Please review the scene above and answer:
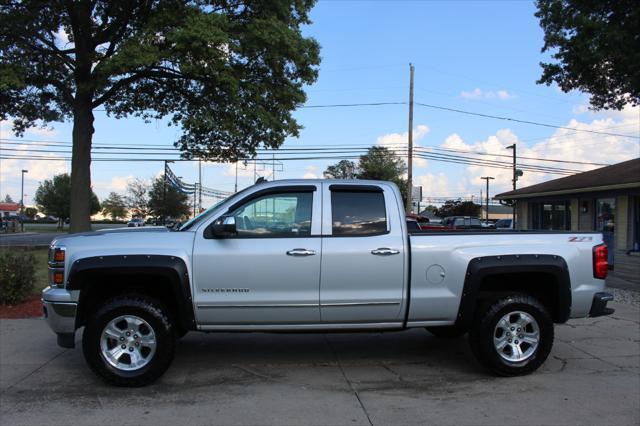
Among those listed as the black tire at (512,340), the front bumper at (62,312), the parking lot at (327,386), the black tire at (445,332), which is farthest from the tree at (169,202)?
the black tire at (512,340)

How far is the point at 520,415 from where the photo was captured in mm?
4219

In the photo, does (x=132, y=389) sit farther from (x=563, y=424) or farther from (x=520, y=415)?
(x=563, y=424)

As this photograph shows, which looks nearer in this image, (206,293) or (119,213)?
(206,293)

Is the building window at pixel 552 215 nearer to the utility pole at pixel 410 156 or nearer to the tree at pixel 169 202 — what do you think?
the utility pole at pixel 410 156

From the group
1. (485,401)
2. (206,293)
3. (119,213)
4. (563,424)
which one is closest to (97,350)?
(206,293)

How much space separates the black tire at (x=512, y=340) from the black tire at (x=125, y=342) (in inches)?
117

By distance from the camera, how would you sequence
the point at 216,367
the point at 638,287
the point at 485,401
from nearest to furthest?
the point at 485,401
the point at 216,367
the point at 638,287

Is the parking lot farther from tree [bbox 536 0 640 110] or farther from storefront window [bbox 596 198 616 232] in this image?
storefront window [bbox 596 198 616 232]

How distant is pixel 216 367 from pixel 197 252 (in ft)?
4.58

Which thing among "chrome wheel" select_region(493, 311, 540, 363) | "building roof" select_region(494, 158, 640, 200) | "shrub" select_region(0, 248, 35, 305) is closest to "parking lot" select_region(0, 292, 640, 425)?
"chrome wheel" select_region(493, 311, 540, 363)

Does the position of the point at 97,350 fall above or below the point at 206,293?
below

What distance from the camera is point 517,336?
5234mm

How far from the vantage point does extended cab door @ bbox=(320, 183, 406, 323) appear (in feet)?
16.3

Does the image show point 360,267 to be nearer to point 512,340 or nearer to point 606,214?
point 512,340
